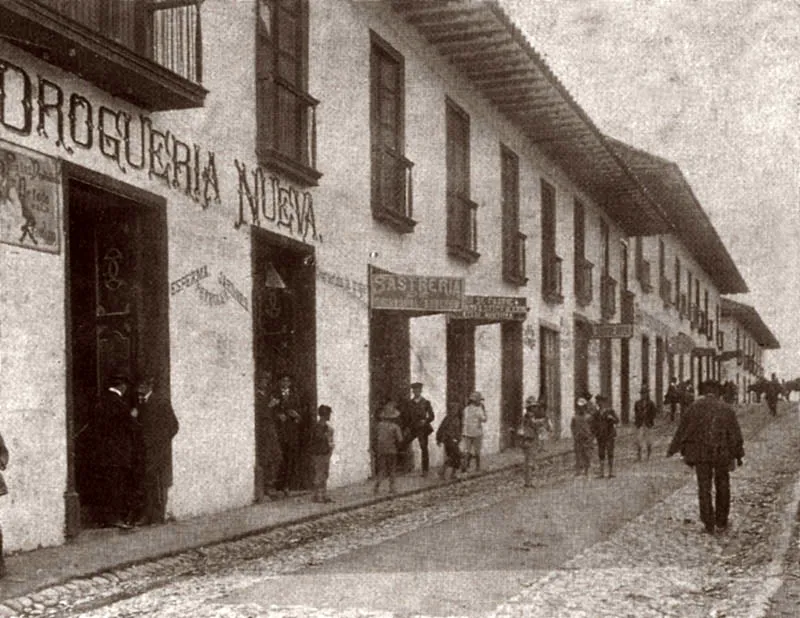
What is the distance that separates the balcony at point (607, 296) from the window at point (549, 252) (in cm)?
403

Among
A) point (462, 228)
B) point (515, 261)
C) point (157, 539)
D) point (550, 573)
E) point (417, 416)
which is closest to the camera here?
point (550, 573)

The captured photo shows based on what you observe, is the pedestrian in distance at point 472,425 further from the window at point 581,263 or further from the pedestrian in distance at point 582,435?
the window at point 581,263

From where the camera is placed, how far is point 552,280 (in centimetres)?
2288

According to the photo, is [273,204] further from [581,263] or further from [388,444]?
[581,263]

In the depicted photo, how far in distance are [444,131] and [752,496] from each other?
6733 mm

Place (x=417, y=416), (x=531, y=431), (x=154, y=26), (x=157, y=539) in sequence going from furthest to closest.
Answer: (x=417, y=416) → (x=531, y=431) → (x=154, y=26) → (x=157, y=539)

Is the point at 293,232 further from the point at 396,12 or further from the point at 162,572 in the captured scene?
the point at 162,572

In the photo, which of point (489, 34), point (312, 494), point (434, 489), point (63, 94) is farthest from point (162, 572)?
point (489, 34)

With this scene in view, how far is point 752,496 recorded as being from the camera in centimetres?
1348

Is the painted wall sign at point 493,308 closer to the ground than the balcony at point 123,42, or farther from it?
closer to the ground

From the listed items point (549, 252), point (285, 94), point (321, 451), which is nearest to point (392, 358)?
point (321, 451)

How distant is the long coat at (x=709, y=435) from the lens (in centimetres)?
1076

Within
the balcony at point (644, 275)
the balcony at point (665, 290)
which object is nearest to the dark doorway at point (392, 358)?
the balcony at point (644, 275)

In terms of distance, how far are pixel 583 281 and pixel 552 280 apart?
2.81m
